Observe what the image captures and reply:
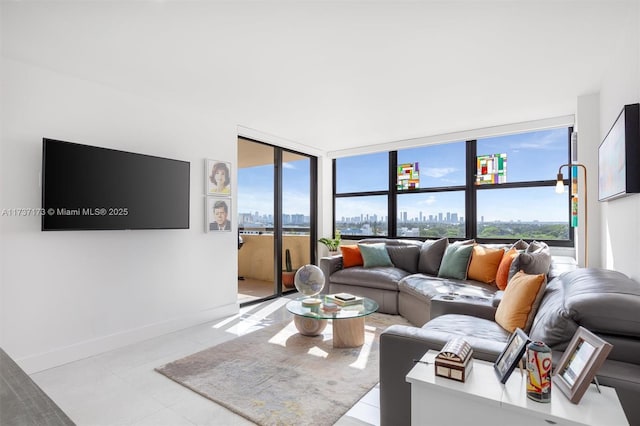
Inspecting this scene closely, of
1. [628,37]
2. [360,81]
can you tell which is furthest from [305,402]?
[628,37]

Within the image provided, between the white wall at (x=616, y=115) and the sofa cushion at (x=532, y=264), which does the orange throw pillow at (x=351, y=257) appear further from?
the white wall at (x=616, y=115)

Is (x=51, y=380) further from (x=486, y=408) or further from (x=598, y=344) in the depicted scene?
(x=598, y=344)

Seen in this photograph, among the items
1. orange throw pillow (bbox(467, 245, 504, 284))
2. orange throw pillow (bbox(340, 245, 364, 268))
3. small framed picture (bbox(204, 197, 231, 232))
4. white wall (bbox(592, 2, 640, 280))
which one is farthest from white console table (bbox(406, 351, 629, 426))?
orange throw pillow (bbox(340, 245, 364, 268))

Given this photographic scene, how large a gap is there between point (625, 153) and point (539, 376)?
1622 millimetres

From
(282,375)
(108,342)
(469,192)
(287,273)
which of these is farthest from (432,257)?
(108,342)

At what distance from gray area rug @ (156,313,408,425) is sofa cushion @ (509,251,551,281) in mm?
1451

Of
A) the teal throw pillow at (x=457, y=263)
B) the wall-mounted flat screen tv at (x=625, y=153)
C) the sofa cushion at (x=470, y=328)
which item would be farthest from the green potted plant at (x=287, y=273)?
the wall-mounted flat screen tv at (x=625, y=153)

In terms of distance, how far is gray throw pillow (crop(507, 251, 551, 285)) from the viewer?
2.92 m

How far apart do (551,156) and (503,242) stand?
49.5 inches

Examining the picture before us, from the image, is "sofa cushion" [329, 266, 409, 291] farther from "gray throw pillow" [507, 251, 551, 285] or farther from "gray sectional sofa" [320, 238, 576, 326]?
"gray throw pillow" [507, 251, 551, 285]

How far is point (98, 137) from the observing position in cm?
312

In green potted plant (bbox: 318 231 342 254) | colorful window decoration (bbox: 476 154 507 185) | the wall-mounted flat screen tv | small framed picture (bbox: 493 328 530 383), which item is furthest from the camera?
green potted plant (bbox: 318 231 342 254)

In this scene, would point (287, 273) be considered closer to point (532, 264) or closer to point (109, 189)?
point (109, 189)

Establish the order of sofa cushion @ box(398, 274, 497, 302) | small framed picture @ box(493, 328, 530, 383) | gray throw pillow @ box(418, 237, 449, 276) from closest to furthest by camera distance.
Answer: small framed picture @ box(493, 328, 530, 383) → sofa cushion @ box(398, 274, 497, 302) → gray throw pillow @ box(418, 237, 449, 276)
